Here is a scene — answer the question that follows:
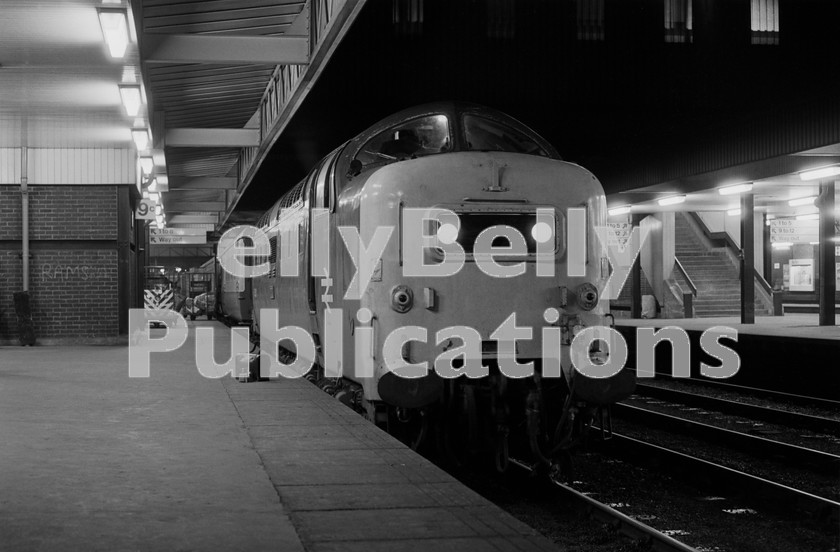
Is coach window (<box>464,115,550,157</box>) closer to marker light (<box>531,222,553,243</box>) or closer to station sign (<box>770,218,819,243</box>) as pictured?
marker light (<box>531,222,553,243</box>)

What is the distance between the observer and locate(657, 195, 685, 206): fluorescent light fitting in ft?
75.1

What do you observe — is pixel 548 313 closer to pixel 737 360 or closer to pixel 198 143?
pixel 737 360

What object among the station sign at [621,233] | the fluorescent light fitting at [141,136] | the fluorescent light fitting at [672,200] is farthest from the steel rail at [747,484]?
the station sign at [621,233]

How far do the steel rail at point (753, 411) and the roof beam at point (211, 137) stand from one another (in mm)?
10518

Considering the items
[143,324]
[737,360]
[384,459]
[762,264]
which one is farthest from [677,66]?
[762,264]

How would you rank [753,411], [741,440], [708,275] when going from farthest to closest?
[708,275] → [753,411] → [741,440]

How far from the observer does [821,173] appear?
18016mm

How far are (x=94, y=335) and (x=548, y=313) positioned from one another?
1429cm

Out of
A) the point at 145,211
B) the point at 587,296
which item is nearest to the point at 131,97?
the point at 587,296

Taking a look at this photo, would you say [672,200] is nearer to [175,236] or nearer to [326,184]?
[326,184]

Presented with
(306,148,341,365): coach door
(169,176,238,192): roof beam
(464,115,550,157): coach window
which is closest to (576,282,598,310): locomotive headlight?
(464,115,550,157): coach window

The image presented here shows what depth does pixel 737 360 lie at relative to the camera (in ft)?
62.0

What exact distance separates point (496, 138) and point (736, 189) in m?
13.2

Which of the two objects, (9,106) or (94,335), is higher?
(9,106)
